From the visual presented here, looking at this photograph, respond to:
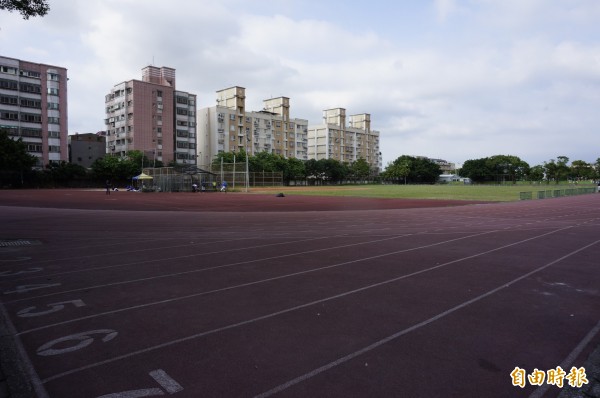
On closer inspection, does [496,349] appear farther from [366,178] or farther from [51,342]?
[366,178]

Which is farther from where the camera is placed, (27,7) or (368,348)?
(27,7)

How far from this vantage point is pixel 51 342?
13.5ft

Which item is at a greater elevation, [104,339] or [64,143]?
[64,143]

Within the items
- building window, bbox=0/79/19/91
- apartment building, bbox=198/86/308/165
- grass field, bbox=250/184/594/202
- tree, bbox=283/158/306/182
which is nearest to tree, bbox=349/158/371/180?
apartment building, bbox=198/86/308/165

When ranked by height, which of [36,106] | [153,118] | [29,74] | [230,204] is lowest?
[230,204]

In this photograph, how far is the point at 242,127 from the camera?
97.0m

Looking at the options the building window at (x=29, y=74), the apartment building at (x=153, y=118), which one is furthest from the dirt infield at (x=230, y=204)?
the building window at (x=29, y=74)

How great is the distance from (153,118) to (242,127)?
77.1ft

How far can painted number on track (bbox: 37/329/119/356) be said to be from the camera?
3883 mm

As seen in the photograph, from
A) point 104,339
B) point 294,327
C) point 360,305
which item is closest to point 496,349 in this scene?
point 360,305

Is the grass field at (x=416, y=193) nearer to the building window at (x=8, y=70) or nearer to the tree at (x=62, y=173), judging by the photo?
the tree at (x=62, y=173)

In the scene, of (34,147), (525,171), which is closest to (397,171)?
(525,171)

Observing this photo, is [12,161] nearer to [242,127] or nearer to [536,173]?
[242,127]

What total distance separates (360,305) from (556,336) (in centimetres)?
222
